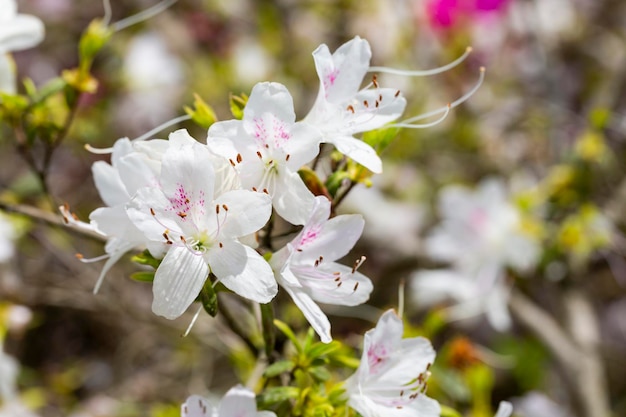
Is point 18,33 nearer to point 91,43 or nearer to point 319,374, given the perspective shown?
point 91,43

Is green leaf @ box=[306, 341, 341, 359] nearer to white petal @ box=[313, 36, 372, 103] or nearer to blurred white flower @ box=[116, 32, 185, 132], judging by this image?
white petal @ box=[313, 36, 372, 103]

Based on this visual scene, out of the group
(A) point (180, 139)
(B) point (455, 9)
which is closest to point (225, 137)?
(A) point (180, 139)

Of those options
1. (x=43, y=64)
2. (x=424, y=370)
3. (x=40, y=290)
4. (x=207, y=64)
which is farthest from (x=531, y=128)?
(x=43, y=64)

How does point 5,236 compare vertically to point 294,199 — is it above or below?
below

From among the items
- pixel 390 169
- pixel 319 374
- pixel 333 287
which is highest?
pixel 333 287

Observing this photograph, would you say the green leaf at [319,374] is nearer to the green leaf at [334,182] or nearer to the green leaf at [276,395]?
the green leaf at [276,395]

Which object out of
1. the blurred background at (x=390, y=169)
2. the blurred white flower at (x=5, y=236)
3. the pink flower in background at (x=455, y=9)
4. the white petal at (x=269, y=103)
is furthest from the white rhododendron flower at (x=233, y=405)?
the pink flower in background at (x=455, y=9)
